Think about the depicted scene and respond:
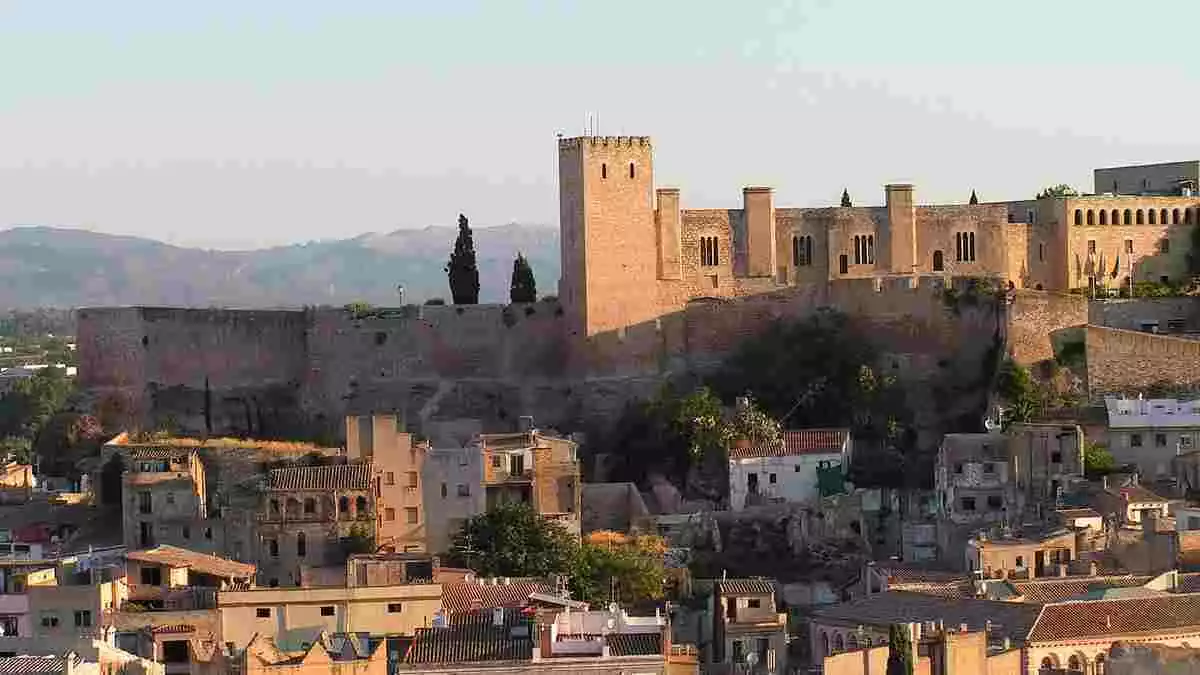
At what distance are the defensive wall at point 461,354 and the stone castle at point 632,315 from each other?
1.4 inches

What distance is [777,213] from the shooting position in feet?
180

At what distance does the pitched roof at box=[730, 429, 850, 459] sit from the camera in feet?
162

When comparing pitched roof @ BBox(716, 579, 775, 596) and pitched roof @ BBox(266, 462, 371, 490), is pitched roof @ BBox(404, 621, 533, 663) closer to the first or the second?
pitched roof @ BBox(716, 579, 775, 596)

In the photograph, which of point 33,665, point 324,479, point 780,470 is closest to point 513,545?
point 324,479

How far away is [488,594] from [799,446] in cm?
1169

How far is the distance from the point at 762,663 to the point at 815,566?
8555 mm

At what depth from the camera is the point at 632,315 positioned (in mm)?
53375

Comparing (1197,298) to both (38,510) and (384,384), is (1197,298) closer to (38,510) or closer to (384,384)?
(384,384)

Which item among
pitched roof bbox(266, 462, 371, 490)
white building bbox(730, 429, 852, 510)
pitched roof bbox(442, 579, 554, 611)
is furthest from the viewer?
white building bbox(730, 429, 852, 510)

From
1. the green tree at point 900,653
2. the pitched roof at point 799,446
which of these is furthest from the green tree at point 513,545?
the green tree at point 900,653

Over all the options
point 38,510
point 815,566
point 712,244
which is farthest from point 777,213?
point 38,510

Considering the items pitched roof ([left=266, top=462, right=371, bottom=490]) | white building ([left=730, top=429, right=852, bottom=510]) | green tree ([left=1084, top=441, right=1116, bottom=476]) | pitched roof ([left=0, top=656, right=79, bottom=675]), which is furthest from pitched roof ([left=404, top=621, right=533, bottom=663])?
white building ([left=730, top=429, right=852, bottom=510])

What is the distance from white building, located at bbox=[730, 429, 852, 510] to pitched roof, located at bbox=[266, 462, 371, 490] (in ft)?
21.5

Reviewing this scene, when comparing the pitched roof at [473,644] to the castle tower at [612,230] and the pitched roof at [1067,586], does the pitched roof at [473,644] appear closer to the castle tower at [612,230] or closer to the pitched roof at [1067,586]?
the pitched roof at [1067,586]
